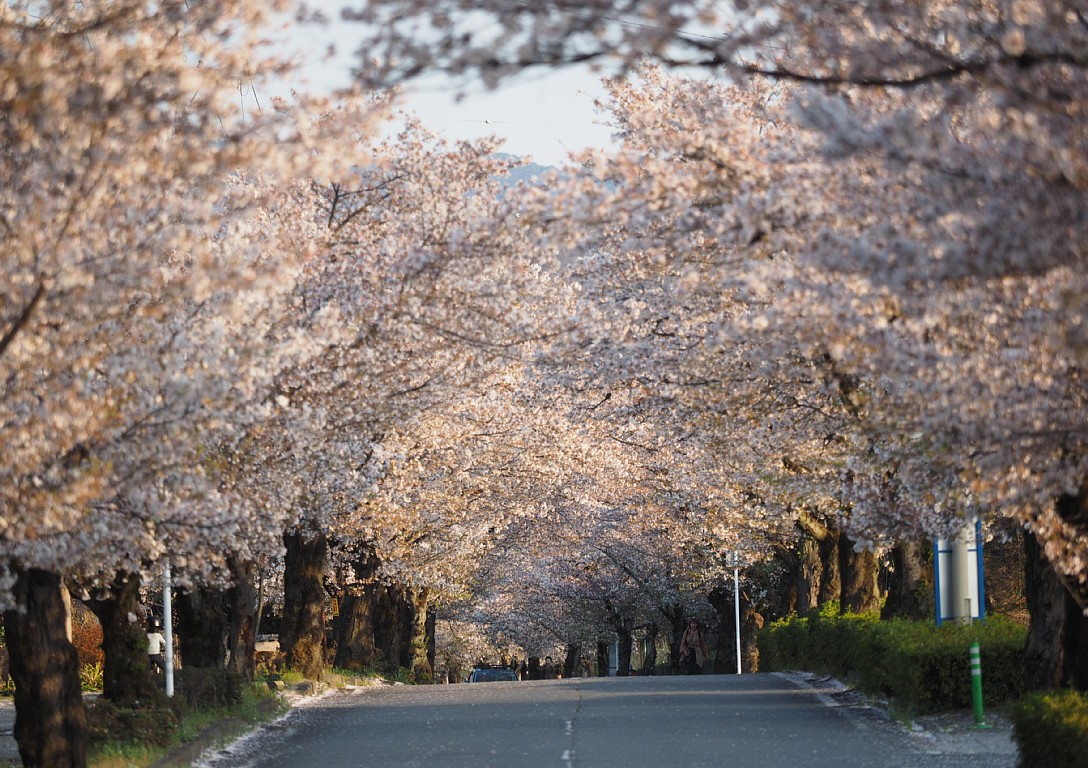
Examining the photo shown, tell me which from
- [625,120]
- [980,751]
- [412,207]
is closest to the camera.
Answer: [980,751]

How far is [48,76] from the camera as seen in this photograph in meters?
7.98

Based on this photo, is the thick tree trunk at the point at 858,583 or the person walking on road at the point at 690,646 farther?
the person walking on road at the point at 690,646

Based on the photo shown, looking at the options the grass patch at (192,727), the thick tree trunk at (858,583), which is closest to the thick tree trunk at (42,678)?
the grass patch at (192,727)

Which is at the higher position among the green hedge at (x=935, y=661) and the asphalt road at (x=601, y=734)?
the green hedge at (x=935, y=661)

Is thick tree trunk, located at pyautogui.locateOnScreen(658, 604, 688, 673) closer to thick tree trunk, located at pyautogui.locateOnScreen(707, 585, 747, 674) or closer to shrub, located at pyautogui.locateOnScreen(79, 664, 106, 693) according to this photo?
thick tree trunk, located at pyautogui.locateOnScreen(707, 585, 747, 674)

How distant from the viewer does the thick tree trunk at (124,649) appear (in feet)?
59.6

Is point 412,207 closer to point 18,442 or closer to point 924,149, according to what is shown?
point 18,442

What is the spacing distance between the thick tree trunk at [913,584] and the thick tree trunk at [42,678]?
51.6 ft

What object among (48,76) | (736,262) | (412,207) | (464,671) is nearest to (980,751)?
(736,262)

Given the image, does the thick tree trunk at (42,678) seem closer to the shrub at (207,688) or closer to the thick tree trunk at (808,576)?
the shrub at (207,688)

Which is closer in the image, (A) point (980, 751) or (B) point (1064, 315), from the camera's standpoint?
(B) point (1064, 315)

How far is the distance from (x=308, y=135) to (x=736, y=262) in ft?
21.7

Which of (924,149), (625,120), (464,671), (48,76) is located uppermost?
(625,120)

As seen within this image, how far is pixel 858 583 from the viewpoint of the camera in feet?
100
